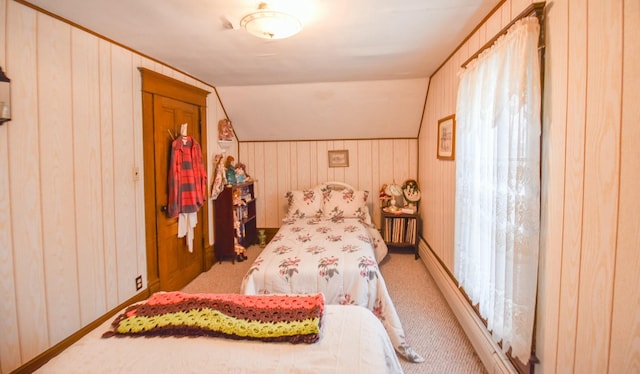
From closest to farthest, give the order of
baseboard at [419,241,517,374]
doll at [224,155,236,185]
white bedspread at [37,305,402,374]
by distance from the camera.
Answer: white bedspread at [37,305,402,374], baseboard at [419,241,517,374], doll at [224,155,236,185]

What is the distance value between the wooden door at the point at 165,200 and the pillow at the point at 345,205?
1.70 metres

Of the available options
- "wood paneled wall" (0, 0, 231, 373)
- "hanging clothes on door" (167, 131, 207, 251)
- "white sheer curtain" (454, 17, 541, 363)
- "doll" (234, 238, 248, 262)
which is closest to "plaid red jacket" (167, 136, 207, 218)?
"hanging clothes on door" (167, 131, 207, 251)

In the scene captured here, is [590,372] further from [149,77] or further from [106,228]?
[149,77]

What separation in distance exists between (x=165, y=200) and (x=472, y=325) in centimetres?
273

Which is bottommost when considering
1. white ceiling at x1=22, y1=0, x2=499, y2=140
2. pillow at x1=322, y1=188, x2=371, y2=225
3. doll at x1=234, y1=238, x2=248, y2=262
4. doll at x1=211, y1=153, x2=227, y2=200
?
doll at x1=234, y1=238, x2=248, y2=262

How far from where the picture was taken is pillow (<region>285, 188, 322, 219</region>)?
4148 millimetres

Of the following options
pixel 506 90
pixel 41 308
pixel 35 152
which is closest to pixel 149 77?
pixel 35 152

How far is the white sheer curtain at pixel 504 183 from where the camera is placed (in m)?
1.45

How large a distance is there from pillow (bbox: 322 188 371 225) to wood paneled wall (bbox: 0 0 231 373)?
2152 millimetres

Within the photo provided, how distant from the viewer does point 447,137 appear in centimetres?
300

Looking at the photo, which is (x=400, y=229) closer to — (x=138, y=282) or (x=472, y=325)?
(x=472, y=325)

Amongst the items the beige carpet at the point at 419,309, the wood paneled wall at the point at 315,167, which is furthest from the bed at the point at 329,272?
the wood paneled wall at the point at 315,167

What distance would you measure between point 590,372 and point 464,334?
4.29 ft

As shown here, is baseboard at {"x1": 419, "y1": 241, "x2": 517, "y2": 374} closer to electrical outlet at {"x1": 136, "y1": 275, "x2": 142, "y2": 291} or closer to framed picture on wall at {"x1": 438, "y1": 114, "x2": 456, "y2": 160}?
framed picture on wall at {"x1": 438, "y1": 114, "x2": 456, "y2": 160}
